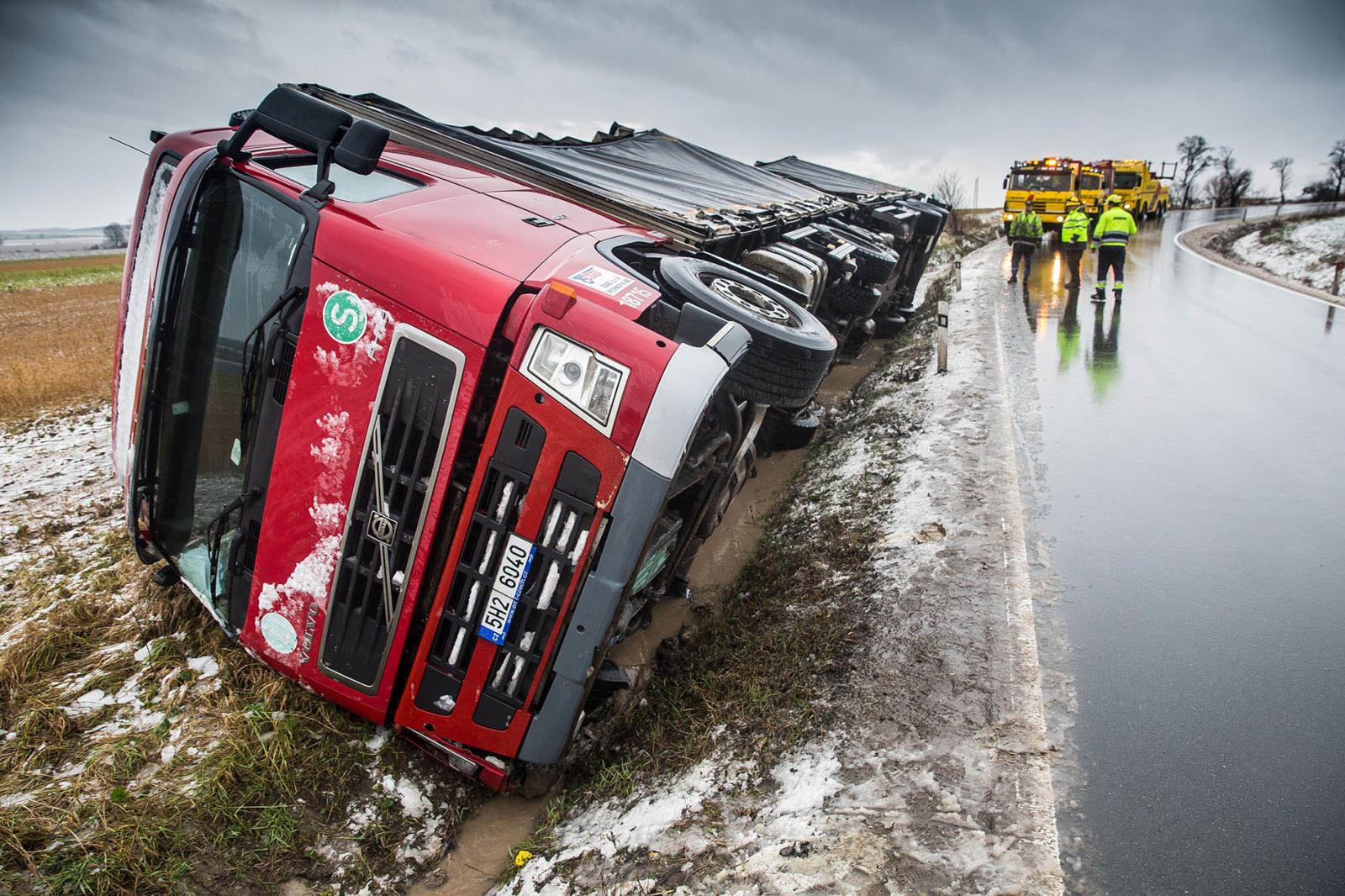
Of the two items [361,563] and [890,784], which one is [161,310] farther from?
[890,784]

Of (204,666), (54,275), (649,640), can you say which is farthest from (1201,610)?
(54,275)

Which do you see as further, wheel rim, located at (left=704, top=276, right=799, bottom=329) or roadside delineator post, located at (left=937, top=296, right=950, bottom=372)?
roadside delineator post, located at (left=937, top=296, right=950, bottom=372)

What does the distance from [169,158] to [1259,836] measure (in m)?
5.03

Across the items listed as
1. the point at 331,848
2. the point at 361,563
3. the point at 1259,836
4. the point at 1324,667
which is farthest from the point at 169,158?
the point at 1324,667

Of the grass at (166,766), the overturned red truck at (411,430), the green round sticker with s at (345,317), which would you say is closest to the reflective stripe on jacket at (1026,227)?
the overturned red truck at (411,430)

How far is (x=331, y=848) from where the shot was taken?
311cm

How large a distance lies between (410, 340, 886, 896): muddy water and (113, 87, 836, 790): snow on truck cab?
40 cm

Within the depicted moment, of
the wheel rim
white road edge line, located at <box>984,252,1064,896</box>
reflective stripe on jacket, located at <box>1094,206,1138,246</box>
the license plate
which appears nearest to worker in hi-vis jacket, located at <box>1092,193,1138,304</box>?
reflective stripe on jacket, located at <box>1094,206,1138,246</box>

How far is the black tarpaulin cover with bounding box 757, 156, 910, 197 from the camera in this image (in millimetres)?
13109

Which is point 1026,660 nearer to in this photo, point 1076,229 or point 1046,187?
point 1076,229

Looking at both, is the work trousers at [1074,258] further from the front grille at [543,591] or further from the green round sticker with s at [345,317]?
the green round sticker with s at [345,317]

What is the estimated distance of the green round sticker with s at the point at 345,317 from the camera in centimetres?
274

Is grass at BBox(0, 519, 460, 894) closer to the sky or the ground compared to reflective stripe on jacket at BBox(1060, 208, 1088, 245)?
closer to the ground

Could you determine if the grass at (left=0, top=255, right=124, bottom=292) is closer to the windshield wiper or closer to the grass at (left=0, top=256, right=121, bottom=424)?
the grass at (left=0, top=256, right=121, bottom=424)
